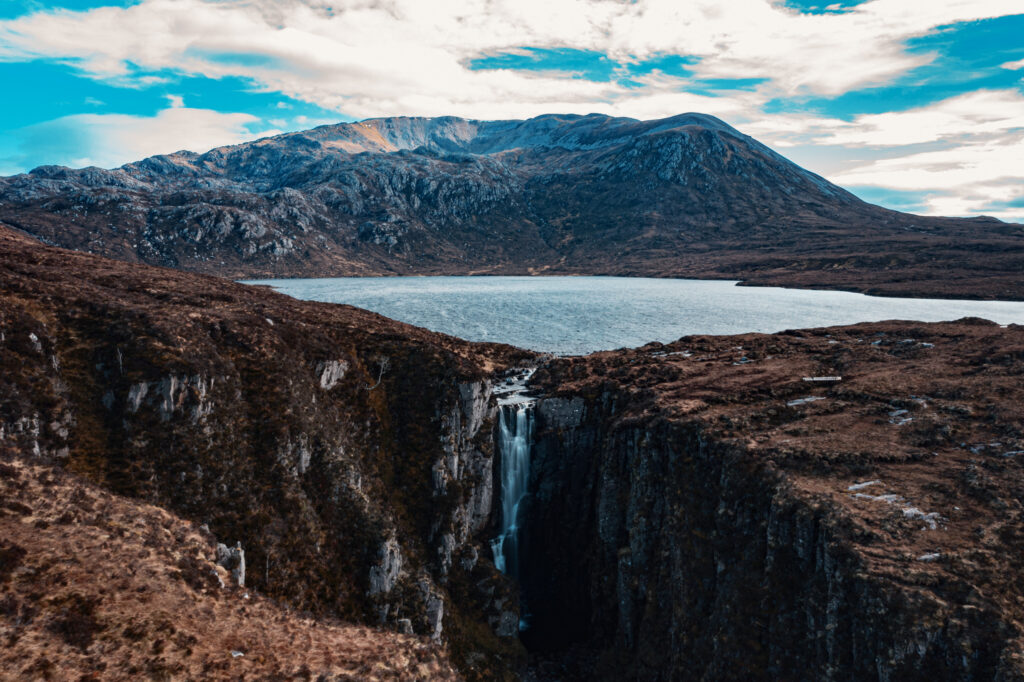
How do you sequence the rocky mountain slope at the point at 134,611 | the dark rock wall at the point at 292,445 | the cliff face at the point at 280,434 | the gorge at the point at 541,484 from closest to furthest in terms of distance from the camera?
the rocky mountain slope at the point at 134,611
the gorge at the point at 541,484
the dark rock wall at the point at 292,445
the cliff face at the point at 280,434

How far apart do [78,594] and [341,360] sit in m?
36.1

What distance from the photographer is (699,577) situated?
136 ft

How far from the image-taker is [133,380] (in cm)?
4159

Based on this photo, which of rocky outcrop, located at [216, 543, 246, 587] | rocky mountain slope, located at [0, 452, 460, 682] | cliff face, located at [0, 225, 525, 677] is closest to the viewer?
rocky mountain slope, located at [0, 452, 460, 682]

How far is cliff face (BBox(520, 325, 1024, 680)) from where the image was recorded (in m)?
30.6

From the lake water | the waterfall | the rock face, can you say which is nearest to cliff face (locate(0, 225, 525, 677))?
the waterfall

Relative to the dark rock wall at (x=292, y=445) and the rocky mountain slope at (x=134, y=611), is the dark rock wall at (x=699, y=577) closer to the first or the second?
the dark rock wall at (x=292, y=445)

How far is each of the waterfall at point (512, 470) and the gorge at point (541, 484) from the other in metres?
0.32

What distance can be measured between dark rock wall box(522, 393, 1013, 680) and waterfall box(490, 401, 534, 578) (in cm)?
155

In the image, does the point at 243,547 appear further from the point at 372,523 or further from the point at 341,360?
the point at 341,360

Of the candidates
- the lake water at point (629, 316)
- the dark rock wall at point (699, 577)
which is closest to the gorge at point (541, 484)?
the dark rock wall at point (699, 577)

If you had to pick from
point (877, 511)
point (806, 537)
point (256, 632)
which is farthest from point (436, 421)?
point (877, 511)

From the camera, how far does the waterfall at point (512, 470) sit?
205ft

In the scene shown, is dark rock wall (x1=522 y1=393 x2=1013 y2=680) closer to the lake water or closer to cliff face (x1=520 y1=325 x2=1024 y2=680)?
cliff face (x1=520 y1=325 x2=1024 y2=680)
